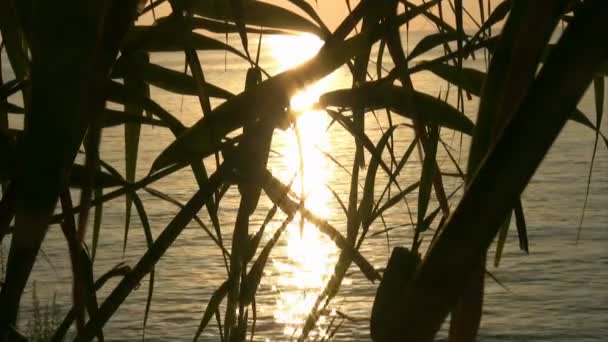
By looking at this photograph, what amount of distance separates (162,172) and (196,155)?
0.16ft

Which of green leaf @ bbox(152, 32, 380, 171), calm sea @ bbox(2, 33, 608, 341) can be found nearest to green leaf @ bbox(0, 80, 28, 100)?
green leaf @ bbox(152, 32, 380, 171)

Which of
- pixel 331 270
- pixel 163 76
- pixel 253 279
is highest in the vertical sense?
pixel 163 76

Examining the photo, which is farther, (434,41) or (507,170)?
(434,41)

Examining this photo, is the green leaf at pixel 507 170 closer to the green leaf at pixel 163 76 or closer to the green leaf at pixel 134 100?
the green leaf at pixel 134 100

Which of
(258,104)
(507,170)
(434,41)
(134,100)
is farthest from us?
(434,41)

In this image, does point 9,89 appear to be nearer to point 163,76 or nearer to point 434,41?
point 163,76

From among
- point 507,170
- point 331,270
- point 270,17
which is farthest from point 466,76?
point 331,270

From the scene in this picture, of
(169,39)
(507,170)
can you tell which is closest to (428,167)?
(169,39)

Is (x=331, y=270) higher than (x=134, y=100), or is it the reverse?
(x=134, y=100)

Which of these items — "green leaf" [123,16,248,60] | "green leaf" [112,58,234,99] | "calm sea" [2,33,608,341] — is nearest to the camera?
"green leaf" [123,16,248,60]

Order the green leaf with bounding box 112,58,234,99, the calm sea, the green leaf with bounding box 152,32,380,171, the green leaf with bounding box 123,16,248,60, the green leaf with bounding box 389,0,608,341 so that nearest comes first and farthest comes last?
the green leaf with bounding box 389,0,608,341, the green leaf with bounding box 152,32,380,171, the green leaf with bounding box 123,16,248,60, the green leaf with bounding box 112,58,234,99, the calm sea

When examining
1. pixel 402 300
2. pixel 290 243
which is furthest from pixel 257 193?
pixel 290 243

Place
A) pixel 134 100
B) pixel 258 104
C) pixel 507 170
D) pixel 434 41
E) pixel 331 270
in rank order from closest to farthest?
pixel 507 170 → pixel 258 104 → pixel 134 100 → pixel 434 41 → pixel 331 270

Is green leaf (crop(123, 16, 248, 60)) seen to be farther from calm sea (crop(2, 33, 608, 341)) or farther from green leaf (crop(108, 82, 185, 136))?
calm sea (crop(2, 33, 608, 341))
